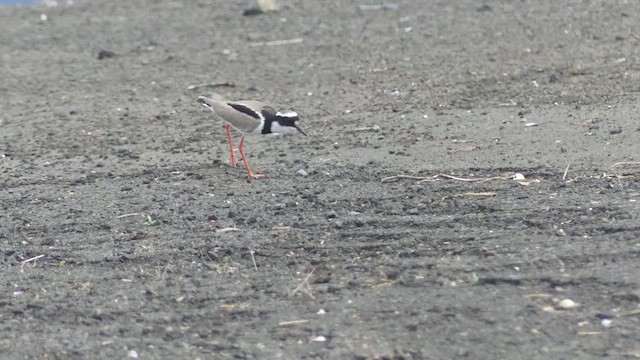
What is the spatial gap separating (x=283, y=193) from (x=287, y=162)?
92 cm

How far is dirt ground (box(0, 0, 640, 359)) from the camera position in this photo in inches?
201

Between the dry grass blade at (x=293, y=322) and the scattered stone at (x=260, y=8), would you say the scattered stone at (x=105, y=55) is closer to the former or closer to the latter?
the scattered stone at (x=260, y=8)

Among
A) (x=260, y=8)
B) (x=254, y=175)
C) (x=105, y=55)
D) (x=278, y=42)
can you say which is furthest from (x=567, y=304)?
(x=260, y=8)

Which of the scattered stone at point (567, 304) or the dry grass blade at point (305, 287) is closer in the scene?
the scattered stone at point (567, 304)

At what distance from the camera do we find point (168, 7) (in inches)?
613

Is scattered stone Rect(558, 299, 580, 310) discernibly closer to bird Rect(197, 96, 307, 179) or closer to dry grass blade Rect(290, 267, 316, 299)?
dry grass blade Rect(290, 267, 316, 299)

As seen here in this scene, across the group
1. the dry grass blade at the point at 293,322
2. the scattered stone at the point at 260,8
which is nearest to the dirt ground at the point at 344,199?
the dry grass blade at the point at 293,322

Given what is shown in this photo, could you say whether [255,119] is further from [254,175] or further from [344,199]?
[344,199]

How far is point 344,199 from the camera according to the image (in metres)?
6.77

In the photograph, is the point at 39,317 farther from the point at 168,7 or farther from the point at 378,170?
the point at 168,7

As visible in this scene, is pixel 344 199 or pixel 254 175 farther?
pixel 254 175

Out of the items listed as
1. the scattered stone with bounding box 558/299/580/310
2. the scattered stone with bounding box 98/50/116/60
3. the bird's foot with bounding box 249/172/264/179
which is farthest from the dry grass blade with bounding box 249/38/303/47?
the scattered stone with bounding box 558/299/580/310

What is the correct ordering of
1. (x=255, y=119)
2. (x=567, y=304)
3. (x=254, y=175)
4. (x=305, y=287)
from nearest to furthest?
(x=567, y=304) < (x=305, y=287) < (x=254, y=175) < (x=255, y=119)

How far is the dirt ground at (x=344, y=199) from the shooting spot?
5102 millimetres
